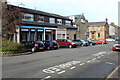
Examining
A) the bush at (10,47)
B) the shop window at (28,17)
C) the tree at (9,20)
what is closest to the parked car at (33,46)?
Answer: the bush at (10,47)

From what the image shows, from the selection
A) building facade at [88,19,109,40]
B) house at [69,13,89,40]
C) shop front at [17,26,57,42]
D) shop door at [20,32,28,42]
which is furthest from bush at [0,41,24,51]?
building facade at [88,19,109,40]

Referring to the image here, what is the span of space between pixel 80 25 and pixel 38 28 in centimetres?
2218

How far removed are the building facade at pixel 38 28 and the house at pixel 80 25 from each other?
7091 millimetres

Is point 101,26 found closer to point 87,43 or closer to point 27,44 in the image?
point 87,43

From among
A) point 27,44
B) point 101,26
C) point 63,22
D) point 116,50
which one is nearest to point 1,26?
point 27,44

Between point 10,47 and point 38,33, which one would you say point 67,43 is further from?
point 10,47

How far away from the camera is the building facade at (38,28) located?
26.7 m

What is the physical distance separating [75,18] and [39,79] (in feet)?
144

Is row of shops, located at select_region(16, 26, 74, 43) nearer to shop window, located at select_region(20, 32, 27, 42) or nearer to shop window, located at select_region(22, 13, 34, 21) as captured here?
shop window, located at select_region(20, 32, 27, 42)

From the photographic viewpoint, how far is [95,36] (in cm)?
6981

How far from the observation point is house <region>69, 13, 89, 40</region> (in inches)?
1784

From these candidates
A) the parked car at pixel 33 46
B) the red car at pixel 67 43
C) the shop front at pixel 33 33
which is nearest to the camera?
the parked car at pixel 33 46


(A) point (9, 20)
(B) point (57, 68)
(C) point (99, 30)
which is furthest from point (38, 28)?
(C) point (99, 30)

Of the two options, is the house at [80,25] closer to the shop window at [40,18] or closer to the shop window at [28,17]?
the shop window at [40,18]
